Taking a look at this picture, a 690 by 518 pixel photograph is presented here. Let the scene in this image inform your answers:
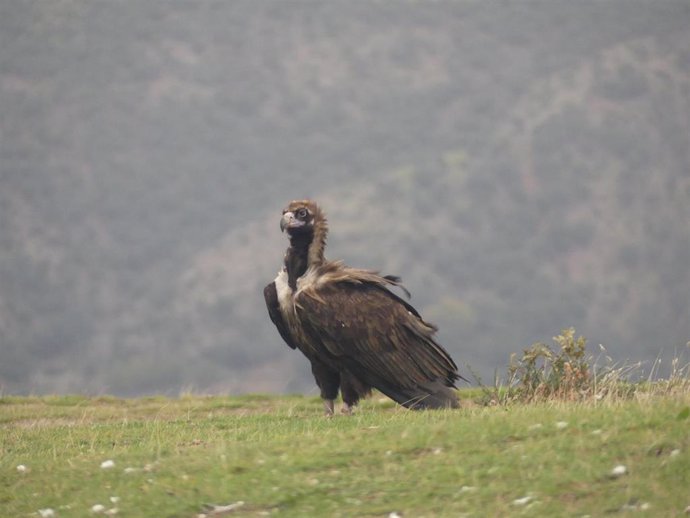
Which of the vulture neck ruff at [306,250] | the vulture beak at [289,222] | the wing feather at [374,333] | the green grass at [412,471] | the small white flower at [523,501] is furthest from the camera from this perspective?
the vulture beak at [289,222]

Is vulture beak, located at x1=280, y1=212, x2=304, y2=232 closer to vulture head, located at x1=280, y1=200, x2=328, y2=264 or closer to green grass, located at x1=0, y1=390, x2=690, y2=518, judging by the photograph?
vulture head, located at x1=280, y1=200, x2=328, y2=264

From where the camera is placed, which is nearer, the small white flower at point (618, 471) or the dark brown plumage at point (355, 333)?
the small white flower at point (618, 471)

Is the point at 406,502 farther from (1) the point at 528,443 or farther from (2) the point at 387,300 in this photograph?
(2) the point at 387,300

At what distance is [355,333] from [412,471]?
6033 millimetres

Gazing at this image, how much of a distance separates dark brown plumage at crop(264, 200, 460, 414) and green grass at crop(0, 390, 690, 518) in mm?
2975

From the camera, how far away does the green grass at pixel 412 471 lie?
945 centimetres

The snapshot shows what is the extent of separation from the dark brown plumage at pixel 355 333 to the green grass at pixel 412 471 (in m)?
2.98

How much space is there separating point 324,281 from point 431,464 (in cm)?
643

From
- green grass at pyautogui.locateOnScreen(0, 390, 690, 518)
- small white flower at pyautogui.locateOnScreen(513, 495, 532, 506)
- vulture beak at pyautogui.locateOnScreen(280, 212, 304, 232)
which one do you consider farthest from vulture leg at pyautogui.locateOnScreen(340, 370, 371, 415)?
small white flower at pyautogui.locateOnScreen(513, 495, 532, 506)

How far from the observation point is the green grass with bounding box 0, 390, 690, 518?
9.45 meters

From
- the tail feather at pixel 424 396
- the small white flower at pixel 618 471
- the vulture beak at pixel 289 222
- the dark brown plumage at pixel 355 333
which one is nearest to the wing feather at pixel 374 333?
the dark brown plumage at pixel 355 333

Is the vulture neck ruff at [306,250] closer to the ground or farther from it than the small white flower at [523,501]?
farther from it

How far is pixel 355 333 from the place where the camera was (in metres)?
16.2

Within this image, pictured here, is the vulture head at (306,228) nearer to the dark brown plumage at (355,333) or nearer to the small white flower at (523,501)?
the dark brown plumage at (355,333)
